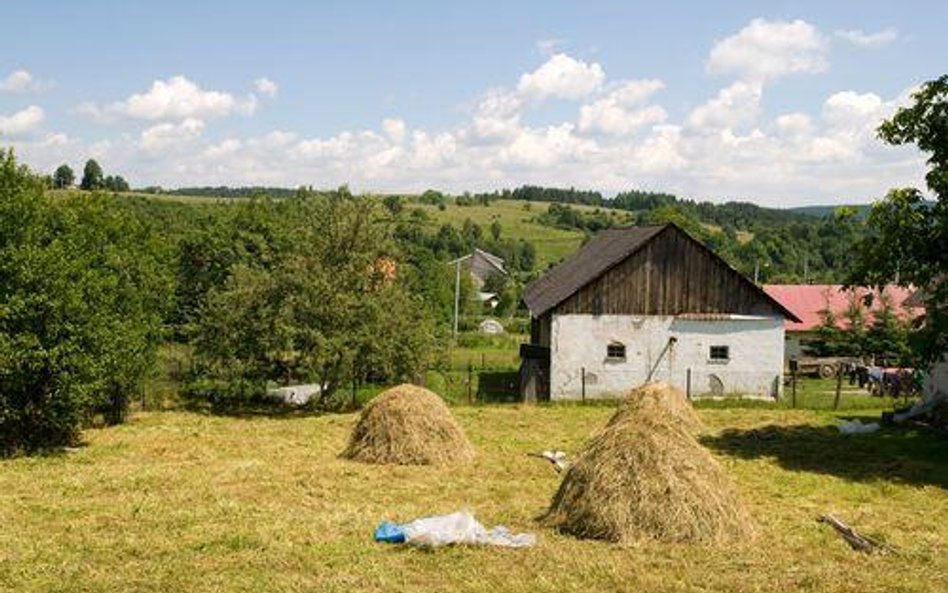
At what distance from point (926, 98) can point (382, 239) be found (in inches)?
676

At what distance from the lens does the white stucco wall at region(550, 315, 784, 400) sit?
32562 mm

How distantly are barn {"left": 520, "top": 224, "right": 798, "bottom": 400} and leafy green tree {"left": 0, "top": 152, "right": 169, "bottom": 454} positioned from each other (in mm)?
14875

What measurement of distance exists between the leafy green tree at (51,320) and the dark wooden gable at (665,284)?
15.6 m

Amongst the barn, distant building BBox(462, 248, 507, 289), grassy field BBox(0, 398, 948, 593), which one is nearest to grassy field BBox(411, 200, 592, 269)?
distant building BBox(462, 248, 507, 289)

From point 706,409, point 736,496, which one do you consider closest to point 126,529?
point 736,496

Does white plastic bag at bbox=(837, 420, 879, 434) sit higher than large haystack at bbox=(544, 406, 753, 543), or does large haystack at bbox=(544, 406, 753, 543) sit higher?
large haystack at bbox=(544, 406, 753, 543)

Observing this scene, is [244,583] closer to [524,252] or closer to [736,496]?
[736,496]

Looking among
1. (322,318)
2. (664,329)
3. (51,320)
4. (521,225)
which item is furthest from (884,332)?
(521,225)

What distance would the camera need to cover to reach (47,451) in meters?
21.9

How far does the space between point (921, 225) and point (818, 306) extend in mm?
31758

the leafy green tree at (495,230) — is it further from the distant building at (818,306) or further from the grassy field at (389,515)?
the grassy field at (389,515)

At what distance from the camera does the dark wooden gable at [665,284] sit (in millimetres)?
32594

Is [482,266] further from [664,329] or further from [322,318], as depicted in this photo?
[322,318]

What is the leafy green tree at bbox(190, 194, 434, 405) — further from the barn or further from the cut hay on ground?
the cut hay on ground
